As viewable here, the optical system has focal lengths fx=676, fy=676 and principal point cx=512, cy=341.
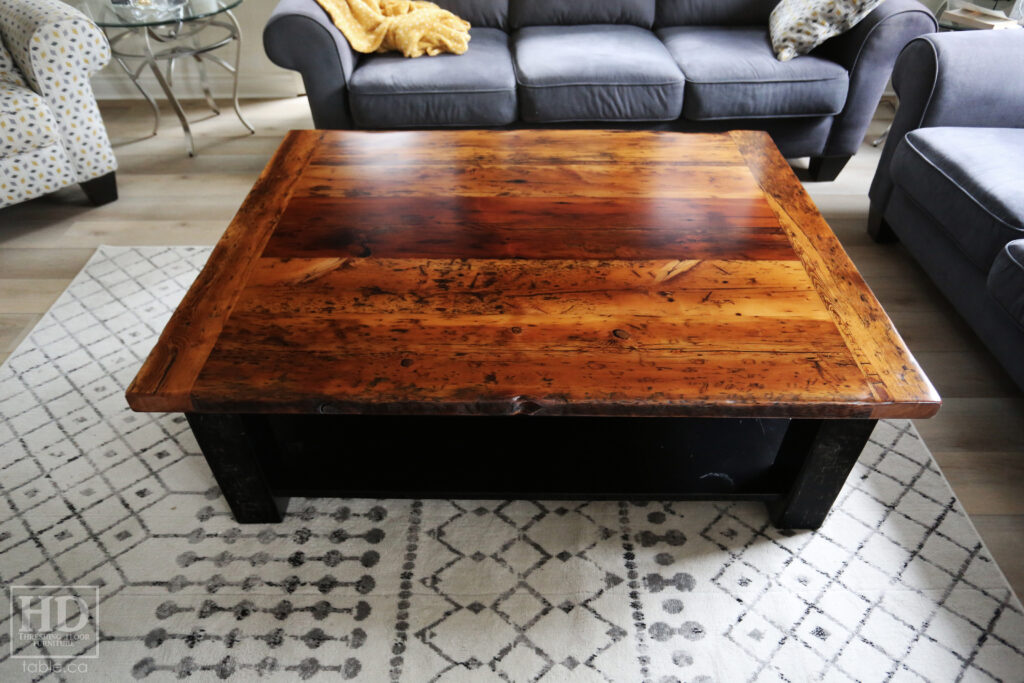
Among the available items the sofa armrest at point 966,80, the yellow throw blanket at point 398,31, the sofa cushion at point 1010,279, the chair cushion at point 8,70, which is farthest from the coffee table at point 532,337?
the chair cushion at point 8,70

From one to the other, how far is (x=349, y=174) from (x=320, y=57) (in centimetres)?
89

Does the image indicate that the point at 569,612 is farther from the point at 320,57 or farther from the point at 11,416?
the point at 320,57

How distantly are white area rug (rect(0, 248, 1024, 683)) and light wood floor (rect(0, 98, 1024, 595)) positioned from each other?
109 millimetres

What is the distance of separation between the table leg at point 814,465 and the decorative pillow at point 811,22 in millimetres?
1635

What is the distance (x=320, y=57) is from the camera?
7.58 feet

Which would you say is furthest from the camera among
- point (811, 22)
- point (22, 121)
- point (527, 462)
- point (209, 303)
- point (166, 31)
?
point (166, 31)

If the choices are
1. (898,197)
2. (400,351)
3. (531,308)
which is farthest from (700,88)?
(400,351)

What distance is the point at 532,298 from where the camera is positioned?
127 cm

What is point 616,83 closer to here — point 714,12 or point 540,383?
point 714,12

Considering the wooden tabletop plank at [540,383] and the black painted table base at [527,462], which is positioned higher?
the wooden tabletop plank at [540,383]

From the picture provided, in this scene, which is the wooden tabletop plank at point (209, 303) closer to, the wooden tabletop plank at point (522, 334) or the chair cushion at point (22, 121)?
the wooden tabletop plank at point (522, 334)

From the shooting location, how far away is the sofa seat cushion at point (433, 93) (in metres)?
2.35

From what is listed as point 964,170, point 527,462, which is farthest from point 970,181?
point 527,462

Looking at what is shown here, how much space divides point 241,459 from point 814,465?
1086 millimetres
